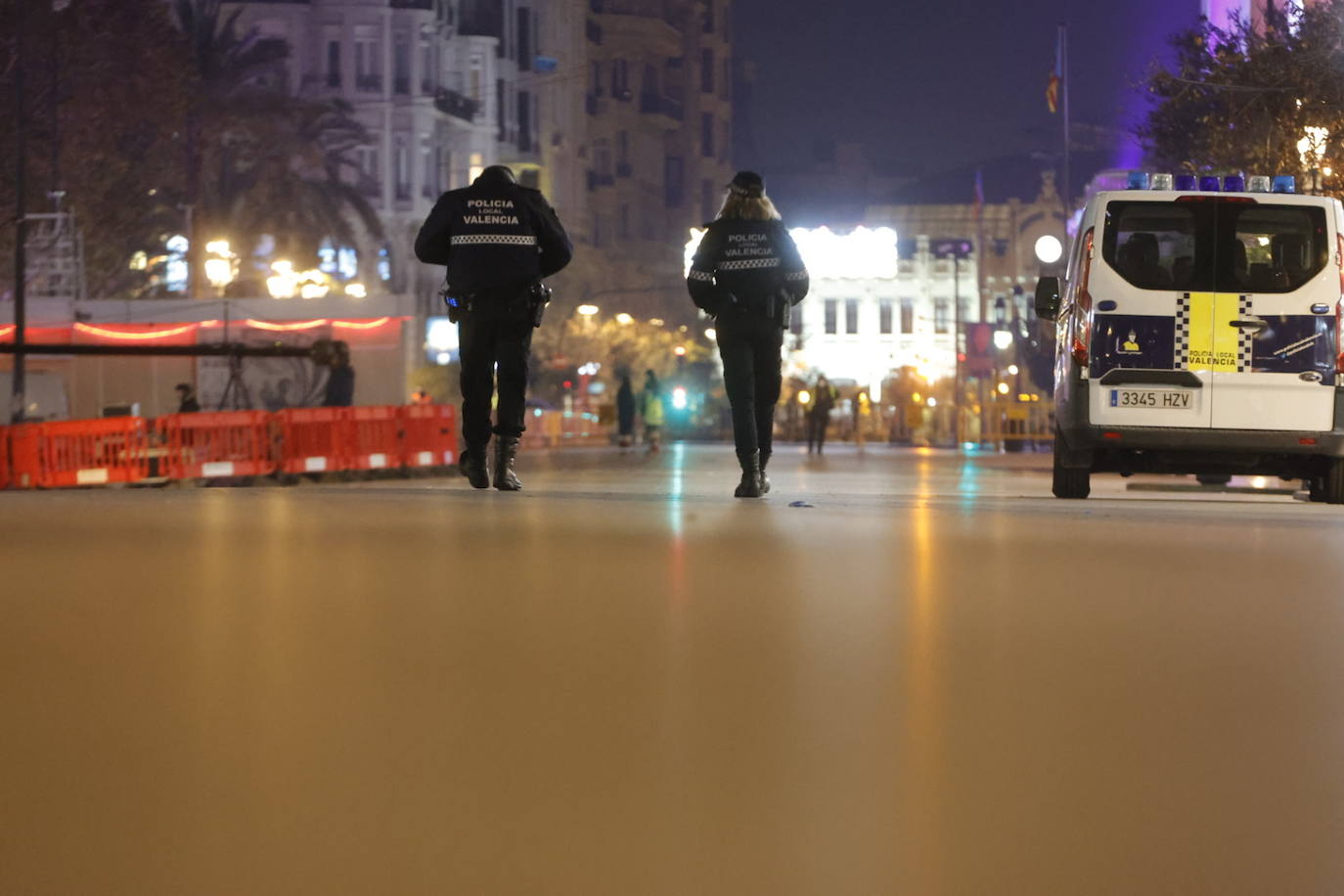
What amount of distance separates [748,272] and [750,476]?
1164 mm

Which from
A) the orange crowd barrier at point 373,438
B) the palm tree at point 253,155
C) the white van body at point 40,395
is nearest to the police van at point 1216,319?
the orange crowd barrier at point 373,438

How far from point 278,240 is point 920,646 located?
53875mm

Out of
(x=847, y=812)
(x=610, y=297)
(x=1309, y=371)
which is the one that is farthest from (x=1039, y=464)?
(x=610, y=297)

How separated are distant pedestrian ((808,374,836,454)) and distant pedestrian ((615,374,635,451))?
410 cm

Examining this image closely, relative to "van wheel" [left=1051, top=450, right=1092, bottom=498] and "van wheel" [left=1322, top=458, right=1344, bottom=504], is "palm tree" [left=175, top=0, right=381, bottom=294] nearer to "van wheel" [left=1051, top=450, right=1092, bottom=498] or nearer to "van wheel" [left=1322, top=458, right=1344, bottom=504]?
"van wheel" [left=1051, top=450, right=1092, bottom=498]

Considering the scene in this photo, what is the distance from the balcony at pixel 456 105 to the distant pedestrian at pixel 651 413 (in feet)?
139

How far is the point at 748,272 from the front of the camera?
13023mm

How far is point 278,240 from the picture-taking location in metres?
58.6

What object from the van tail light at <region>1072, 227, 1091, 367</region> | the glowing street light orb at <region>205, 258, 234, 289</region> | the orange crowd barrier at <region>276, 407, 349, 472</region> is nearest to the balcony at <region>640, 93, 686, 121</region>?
the glowing street light orb at <region>205, 258, 234, 289</region>

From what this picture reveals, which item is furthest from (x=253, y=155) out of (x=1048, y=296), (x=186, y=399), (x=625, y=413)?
(x=1048, y=296)

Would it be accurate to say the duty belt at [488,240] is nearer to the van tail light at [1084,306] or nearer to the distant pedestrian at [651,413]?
the van tail light at [1084,306]

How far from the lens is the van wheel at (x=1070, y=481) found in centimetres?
1589

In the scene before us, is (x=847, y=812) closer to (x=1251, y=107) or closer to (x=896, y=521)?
(x=896, y=521)

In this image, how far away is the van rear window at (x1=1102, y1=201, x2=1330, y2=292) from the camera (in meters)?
14.9
